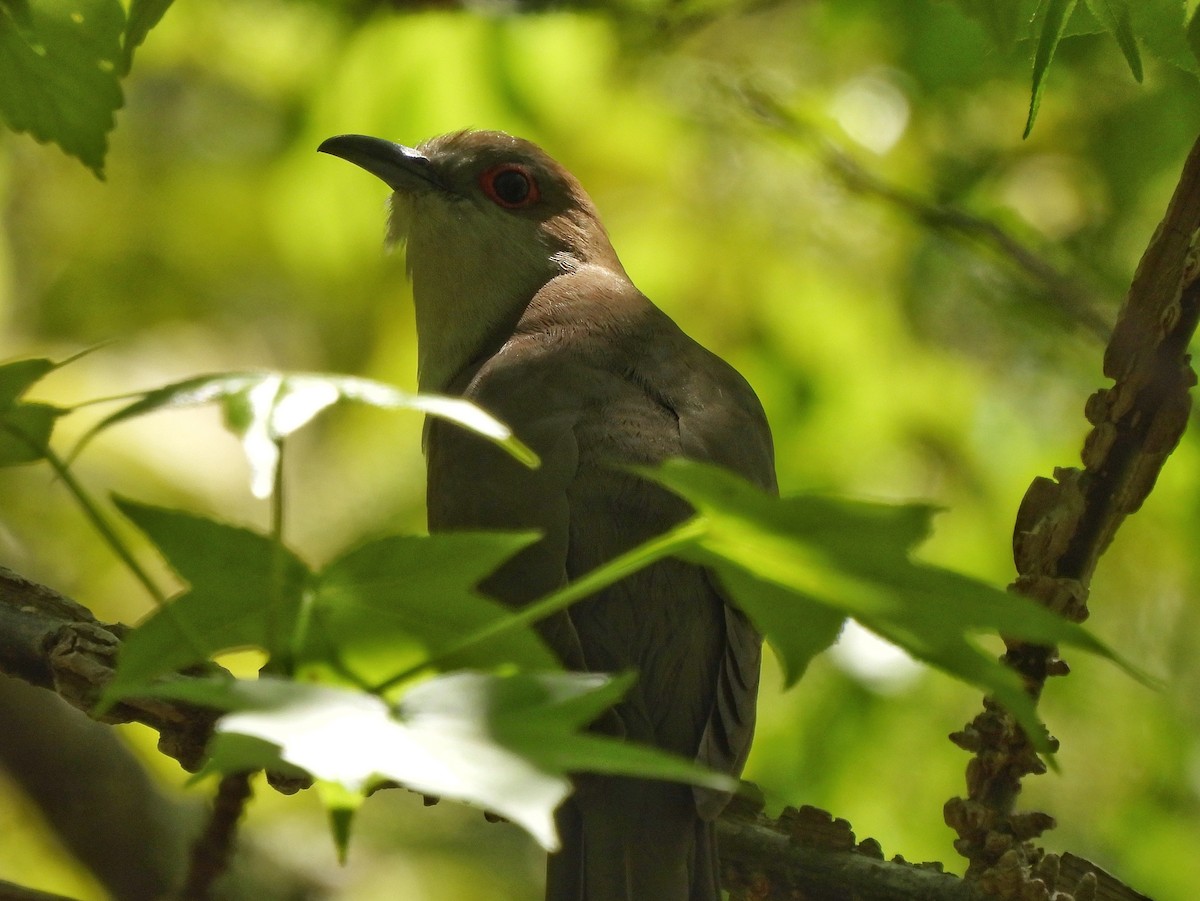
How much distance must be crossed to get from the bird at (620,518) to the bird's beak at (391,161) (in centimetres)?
6

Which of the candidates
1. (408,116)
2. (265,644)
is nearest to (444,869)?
(408,116)

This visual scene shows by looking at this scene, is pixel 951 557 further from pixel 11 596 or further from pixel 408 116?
pixel 11 596

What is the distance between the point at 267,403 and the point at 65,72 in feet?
5.01

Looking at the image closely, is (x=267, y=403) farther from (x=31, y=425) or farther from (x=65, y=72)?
(x=65, y=72)

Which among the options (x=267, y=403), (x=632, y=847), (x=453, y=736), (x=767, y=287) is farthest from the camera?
(x=767, y=287)

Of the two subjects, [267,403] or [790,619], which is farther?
[790,619]

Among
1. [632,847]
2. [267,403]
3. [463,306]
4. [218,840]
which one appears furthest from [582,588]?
[463,306]

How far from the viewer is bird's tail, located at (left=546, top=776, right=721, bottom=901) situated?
2693 millimetres

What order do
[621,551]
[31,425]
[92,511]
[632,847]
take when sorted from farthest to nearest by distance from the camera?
1. [621,551]
2. [632,847]
3. [31,425]
4. [92,511]

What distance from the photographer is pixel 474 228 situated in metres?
4.41

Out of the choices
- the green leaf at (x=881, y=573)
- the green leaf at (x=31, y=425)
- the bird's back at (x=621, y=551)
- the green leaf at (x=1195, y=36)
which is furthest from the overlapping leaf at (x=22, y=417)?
the green leaf at (x=1195, y=36)

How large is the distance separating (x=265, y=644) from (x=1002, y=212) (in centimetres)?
391

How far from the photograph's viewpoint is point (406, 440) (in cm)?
681

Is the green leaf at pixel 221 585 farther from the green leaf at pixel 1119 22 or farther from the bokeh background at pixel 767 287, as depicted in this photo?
the bokeh background at pixel 767 287
